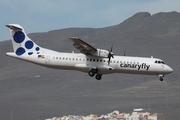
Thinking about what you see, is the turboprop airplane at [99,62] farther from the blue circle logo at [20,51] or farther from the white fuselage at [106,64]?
the blue circle logo at [20,51]

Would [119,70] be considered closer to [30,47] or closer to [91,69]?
[91,69]

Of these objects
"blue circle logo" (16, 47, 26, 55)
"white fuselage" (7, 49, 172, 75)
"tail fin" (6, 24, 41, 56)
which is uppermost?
"tail fin" (6, 24, 41, 56)

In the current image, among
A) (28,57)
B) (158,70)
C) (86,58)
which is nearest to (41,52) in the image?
(28,57)

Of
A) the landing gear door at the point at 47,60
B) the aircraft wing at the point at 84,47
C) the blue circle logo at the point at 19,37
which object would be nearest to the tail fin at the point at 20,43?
the blue circle logo at the point at 19,37

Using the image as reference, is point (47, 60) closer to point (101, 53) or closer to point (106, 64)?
point (101, 53)

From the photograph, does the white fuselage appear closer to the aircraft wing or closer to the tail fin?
the aircraft wing

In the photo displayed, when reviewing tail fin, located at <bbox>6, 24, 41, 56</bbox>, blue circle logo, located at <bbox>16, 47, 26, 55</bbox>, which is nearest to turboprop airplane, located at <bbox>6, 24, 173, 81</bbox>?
tail fin, located at <bbox>6, 24, 41, 56</bbox>

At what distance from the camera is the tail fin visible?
7788 cm

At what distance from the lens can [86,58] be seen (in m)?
75.4

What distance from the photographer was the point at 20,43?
7838cm

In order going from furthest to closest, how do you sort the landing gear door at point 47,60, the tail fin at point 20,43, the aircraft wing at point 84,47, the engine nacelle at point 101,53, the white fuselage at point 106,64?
1. the tail fin at point 20,43
2. the landing gear door at point 47,60
3. the white fuselage at point 106,64
4. the engine nacelle at point 101,53
5. the aircraft wing at point 84,47

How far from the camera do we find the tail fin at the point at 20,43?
77.9 meters

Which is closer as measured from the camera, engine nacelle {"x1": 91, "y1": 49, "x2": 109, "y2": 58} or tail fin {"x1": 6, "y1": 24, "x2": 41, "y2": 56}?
engine nacelle {"x1": 91, "y1": 49, "x2": 109, "y2": 58}

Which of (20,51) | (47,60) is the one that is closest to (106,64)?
(47,60)
